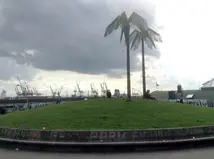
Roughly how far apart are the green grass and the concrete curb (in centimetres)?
137

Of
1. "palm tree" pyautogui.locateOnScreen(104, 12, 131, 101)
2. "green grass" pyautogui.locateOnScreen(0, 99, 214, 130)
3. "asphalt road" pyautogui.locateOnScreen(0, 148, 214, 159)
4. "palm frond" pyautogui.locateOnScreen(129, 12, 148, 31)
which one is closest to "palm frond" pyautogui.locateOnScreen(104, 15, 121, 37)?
"palm tree" pyautogui.locateOnScreen(104, 12, 131, 101)

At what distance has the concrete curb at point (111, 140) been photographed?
13.5 meters

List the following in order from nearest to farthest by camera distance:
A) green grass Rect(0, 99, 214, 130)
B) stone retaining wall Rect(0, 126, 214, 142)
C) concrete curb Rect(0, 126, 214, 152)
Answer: concrete curb Rect(0, 126, 214, 152) < stone retaining wall Rect(0, 126, 214, 142) < green grass Rect(0, 99, 214, 130)

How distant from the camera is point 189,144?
14.2m

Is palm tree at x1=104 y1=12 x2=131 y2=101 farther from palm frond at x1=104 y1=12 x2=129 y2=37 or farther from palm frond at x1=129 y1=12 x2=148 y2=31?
palm frond at x1=129 y1=12 x2=148 y2=31

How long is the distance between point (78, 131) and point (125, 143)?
217 cm

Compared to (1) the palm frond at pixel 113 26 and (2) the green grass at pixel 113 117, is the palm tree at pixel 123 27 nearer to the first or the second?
(1) the palm frond at pixel 113 26

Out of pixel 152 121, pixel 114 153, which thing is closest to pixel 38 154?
pixel 114 153

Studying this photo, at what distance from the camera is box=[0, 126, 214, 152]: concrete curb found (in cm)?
1347

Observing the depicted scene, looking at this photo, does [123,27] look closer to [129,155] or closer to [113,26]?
[113,26]

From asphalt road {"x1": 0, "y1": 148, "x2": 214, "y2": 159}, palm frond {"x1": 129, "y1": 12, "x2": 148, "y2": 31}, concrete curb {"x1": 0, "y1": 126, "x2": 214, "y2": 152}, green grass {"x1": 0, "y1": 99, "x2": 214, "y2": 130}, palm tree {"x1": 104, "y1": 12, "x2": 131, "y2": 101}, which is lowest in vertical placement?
asphalt road {"x1": 0, "y1": 148, "x2": 214, "y2": 159}

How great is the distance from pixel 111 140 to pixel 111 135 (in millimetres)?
214

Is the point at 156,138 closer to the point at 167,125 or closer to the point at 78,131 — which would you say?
the point at 167,125

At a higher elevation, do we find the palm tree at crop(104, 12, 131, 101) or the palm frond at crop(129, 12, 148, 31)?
the palm frond at crop(129, 12, 148, 31)
